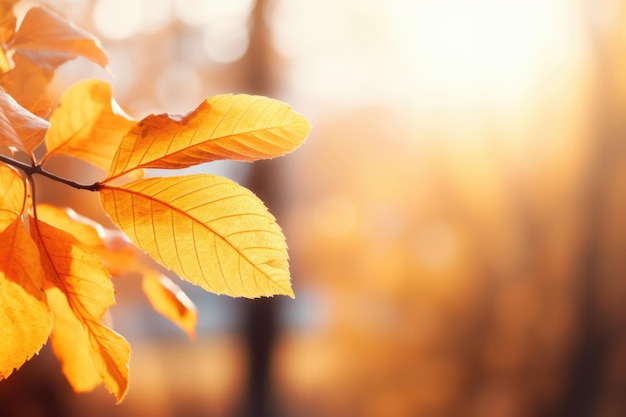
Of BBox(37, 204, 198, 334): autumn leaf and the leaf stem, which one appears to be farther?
BBox(37, 204, 198, 334): autumn leaf

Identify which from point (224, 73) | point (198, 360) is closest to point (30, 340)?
point (224, 73)

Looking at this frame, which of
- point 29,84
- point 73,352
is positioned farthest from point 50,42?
point 73,352

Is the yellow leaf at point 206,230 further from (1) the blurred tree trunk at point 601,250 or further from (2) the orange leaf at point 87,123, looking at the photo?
(1) the blurred tree trunk at point 601,250

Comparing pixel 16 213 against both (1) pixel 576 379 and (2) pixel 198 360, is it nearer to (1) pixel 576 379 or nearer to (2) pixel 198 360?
(1) pixel 576 379

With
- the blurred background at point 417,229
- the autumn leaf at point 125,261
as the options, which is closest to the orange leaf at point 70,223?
the autumn leaf at point 125,261

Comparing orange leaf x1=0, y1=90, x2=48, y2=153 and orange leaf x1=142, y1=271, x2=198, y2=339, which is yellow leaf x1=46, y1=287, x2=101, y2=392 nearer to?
orange leaf x1=142, y1=271, x2=198, y2=339

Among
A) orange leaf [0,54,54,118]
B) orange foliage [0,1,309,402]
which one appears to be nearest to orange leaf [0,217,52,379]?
orange foliage [0,1,309,402]

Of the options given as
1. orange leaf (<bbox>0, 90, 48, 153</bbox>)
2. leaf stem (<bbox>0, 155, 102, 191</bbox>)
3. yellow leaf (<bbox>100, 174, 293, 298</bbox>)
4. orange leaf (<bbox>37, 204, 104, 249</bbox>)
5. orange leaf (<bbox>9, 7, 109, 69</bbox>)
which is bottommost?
orange leaf (<bbox>37, 204, 104, 249</bbox>)

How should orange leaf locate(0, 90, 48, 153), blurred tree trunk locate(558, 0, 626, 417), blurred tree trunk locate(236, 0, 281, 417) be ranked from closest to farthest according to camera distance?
orange leaf locate(0, 90, 48, 153)
blurred tree trunk locate(558, 0, 626, 417)
blurred tree trunk locate(236, 0, 281, 417)
